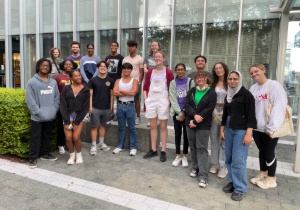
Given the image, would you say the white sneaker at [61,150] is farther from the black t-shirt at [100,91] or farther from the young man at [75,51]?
the young man at [75,51]

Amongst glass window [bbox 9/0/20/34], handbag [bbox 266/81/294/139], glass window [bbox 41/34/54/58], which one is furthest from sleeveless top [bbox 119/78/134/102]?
glass window [bbox 9/0/20/34]

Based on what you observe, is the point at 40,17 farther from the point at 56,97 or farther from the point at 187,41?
the point at 56,97

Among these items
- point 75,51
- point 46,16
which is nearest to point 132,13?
point 46,16

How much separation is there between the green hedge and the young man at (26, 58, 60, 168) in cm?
20

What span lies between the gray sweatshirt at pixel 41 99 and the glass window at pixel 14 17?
34.8 ft

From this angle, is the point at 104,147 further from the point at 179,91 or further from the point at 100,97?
the point at 179,91

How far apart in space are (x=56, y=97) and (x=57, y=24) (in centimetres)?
856

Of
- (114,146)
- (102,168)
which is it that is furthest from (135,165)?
(114,146)

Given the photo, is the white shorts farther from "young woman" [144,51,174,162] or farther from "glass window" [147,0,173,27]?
"glass window" [147,0,173,27]

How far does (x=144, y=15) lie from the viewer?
9852 mm

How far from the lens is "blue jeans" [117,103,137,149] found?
4.90 m

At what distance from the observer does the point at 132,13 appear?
10.1m

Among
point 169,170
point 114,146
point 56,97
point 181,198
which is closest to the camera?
point 181,198

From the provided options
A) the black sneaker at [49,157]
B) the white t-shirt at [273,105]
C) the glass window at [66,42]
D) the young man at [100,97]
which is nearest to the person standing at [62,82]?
the black sneaker at [49,157]
